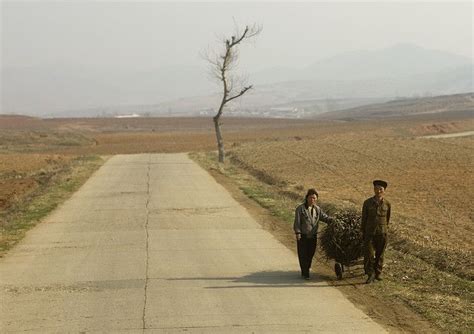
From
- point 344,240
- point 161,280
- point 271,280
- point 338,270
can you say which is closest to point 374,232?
point 344,240

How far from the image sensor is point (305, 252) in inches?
456

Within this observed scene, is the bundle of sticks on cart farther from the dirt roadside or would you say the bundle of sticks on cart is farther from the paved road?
the paved road

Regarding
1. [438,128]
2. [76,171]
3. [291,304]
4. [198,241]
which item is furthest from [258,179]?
[438,128]

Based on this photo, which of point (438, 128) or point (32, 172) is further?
point (438, 128)

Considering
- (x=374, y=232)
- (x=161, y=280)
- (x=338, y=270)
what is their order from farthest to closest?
1. (x=338, y=270)
2. (x=161, y=280)
3. (x=374, y=232)

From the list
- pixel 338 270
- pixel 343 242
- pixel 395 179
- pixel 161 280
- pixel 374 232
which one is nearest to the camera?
pixel 374 232

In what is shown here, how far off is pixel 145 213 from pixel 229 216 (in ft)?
8.31

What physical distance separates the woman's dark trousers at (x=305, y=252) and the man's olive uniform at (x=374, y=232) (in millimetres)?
920

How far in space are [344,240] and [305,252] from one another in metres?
0.73

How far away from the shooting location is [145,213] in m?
19.9

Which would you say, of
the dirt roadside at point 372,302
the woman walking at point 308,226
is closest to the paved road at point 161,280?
the dirt roadside at point 372,302

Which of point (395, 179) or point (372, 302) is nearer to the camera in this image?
point (372, 302)

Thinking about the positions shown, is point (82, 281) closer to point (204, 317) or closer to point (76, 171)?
point (204, 317)

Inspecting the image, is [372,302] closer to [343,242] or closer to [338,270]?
[338,270]
